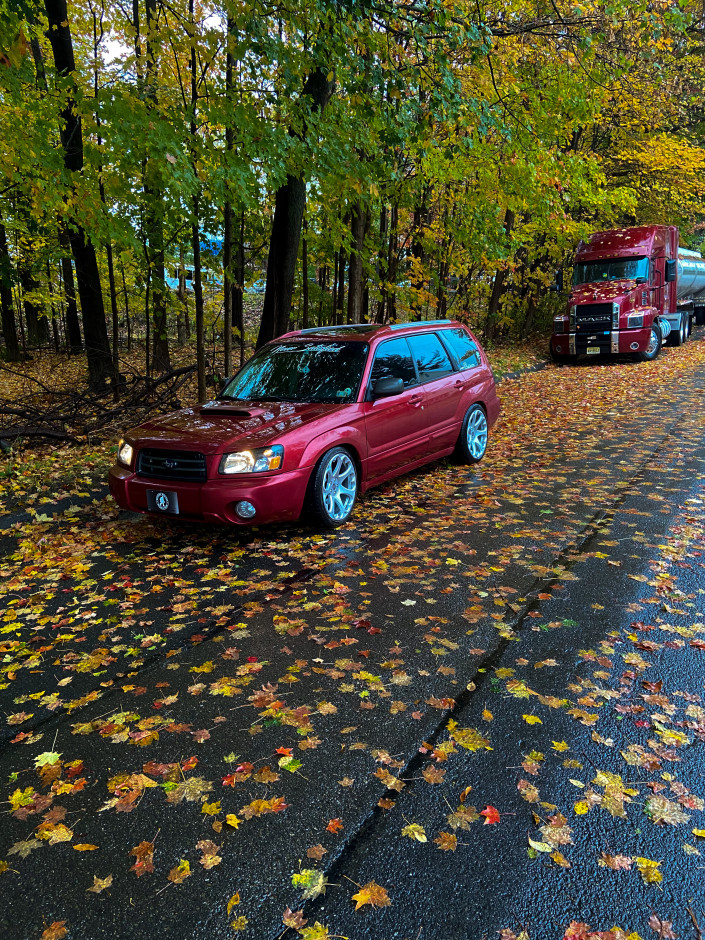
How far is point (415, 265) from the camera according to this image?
1574cm

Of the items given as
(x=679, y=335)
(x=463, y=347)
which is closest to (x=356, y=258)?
(x=463, y=347)

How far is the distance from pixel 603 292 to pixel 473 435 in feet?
42.2

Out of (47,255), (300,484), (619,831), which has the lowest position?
(619,831)

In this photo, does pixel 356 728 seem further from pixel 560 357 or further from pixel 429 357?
pixel 560 357

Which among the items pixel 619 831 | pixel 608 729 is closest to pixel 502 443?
pixel 608 729

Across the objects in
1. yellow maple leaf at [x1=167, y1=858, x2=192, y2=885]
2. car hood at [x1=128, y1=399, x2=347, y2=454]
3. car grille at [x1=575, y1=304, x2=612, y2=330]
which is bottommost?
yellow maple leaf at [x1=167, y1=858, x2=192, y2=885]

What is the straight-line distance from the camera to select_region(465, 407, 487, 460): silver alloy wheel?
8.03m

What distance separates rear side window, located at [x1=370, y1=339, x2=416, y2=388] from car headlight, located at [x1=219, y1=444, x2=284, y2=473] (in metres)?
1.53

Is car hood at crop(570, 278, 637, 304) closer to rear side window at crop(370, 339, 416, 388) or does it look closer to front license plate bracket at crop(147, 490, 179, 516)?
rear side window at crop(370, 339, 416, 388)

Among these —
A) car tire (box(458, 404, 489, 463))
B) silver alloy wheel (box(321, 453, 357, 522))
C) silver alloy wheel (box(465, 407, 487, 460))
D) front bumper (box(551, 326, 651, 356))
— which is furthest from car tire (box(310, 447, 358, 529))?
front bumper (box(551, 326, 651, 356))

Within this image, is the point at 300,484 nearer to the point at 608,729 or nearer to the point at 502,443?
the point at 608,729

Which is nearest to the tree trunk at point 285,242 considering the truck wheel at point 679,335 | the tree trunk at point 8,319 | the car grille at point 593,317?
the tree trunk at point 8,319

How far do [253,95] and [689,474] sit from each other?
771cm

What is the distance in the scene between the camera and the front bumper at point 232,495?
5.13 meters
